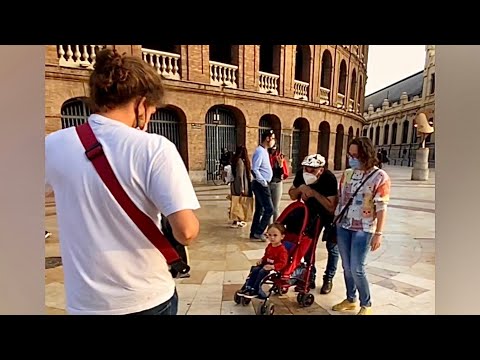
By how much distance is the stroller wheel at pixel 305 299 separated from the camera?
1808mm

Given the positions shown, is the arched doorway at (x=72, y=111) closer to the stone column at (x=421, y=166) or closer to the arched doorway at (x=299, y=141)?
the arched doorway at (x=299, y=141)

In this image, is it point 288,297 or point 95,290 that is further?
point 288,297

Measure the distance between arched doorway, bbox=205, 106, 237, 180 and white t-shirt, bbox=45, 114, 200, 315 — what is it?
2.73 ft

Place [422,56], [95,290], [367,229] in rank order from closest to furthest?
[95,290]
[367,229]
[422,56]

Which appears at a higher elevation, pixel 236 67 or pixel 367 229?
pixel 236 67

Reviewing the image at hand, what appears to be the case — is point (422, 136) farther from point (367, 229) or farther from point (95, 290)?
point (95, 290)

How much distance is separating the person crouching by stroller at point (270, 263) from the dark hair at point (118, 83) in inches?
38.9

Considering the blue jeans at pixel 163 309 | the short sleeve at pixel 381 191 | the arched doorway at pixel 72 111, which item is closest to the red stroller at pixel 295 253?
the short sleeve at pixel 381 191

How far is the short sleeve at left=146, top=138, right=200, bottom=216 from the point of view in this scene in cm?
91

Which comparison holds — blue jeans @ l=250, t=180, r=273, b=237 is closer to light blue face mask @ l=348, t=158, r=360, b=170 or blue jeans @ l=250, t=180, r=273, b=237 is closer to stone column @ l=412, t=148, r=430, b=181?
light blue face mask @ l=348, t=158, r=360, b=170

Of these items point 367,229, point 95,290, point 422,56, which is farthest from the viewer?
point 422,56
